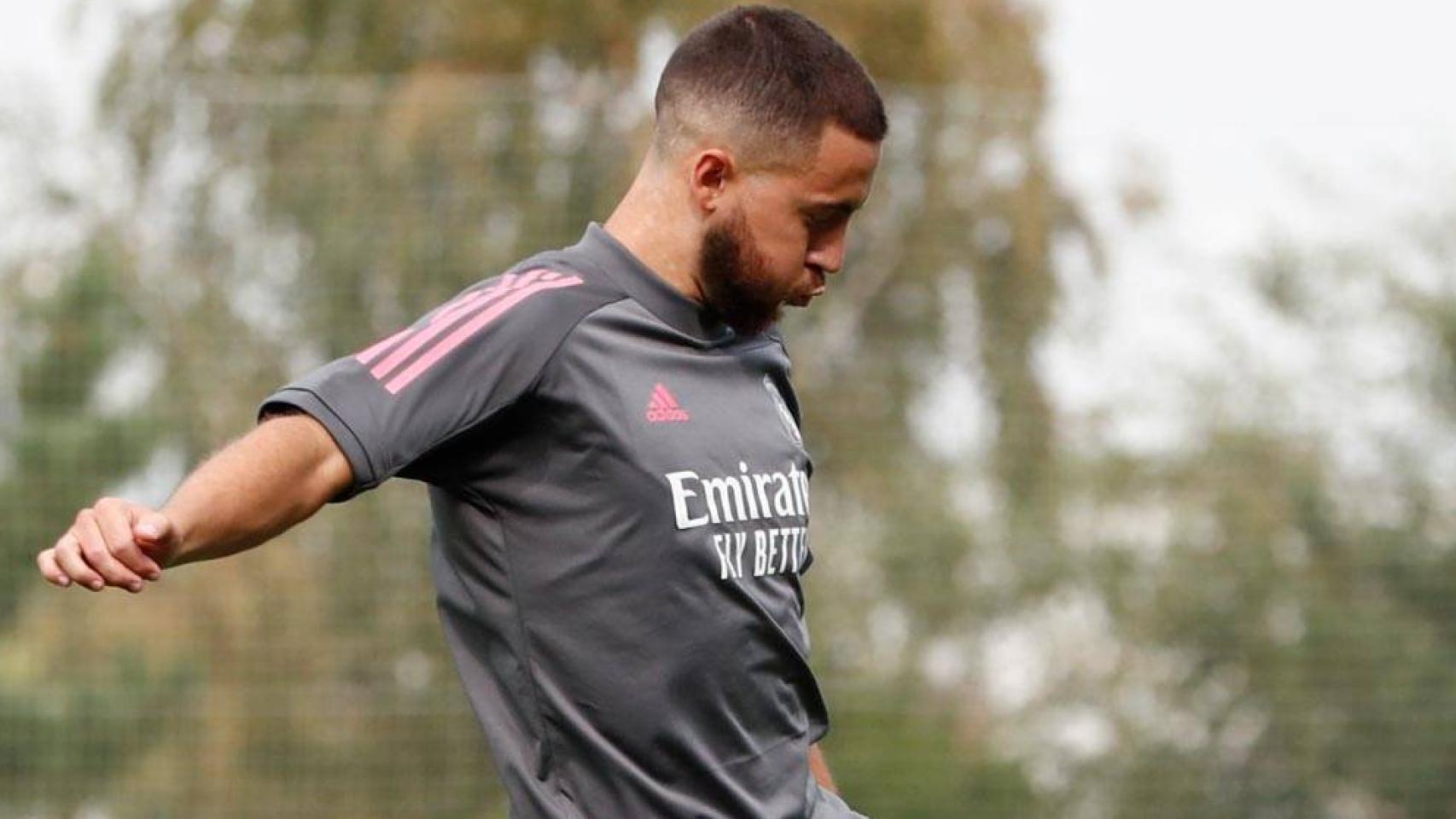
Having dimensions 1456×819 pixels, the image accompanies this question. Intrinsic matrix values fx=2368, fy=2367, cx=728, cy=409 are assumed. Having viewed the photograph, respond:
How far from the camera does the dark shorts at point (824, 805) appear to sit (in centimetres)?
365

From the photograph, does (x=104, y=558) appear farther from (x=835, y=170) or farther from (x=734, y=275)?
(x=835, y=170)

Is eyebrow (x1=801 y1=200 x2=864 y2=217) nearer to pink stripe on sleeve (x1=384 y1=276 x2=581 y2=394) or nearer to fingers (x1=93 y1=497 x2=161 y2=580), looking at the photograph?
pink stripe on sleeve (x1=384 y1=276 x2=581 y2=394)

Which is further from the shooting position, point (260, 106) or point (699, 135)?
point (260, 106)

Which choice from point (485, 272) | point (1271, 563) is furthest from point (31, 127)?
point (1271, 563)

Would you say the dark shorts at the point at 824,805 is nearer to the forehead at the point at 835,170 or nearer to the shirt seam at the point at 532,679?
the shirt seam at the point at 532,679

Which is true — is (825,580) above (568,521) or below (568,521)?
below

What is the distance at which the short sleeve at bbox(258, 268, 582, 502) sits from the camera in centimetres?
302

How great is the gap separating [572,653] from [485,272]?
564cm

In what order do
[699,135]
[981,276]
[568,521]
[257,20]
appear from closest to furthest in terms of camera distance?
[568,521] → [699,135] → [981,276] → [257,20]

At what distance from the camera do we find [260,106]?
352 inches

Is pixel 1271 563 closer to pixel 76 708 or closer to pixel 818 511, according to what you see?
pixel 818 511

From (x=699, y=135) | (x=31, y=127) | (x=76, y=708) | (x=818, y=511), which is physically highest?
(x=699, y=135)

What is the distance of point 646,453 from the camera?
329 cm

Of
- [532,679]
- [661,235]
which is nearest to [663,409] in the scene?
[661,235]
